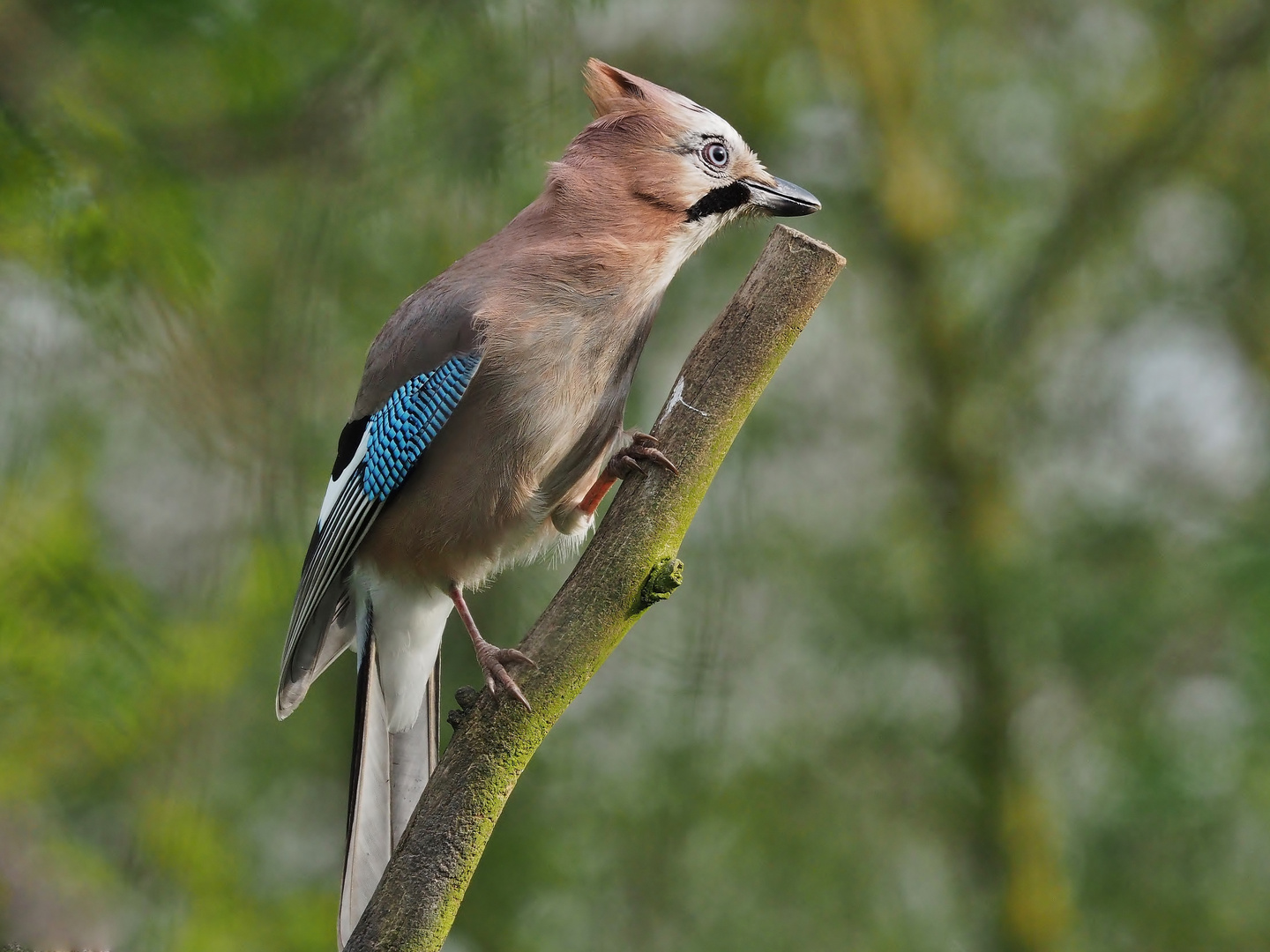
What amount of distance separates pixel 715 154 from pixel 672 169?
0.14 metres

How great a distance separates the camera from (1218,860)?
6582 mm

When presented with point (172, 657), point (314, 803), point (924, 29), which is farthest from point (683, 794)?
point (924, 29)

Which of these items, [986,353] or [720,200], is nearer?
[720,200]

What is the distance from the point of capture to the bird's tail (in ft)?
11.0

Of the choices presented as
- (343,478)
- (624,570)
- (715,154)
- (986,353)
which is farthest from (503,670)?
(986,353)

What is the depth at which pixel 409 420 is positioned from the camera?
357cm

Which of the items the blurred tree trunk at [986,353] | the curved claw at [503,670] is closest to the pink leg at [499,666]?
the curved claw at [503,670]

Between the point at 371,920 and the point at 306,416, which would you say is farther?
the point at 306,416

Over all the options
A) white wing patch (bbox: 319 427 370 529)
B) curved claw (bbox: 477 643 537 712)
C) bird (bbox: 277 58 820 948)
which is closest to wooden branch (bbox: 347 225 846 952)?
curved claw (bbox: 477 643 537 712)

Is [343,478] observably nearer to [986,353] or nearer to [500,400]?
[500,400]

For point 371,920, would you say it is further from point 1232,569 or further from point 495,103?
point 1232,569

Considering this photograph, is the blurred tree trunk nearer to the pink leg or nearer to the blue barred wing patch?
the blue barred wing patch

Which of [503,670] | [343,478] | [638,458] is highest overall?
[638,458]

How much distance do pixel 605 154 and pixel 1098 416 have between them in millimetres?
4466
